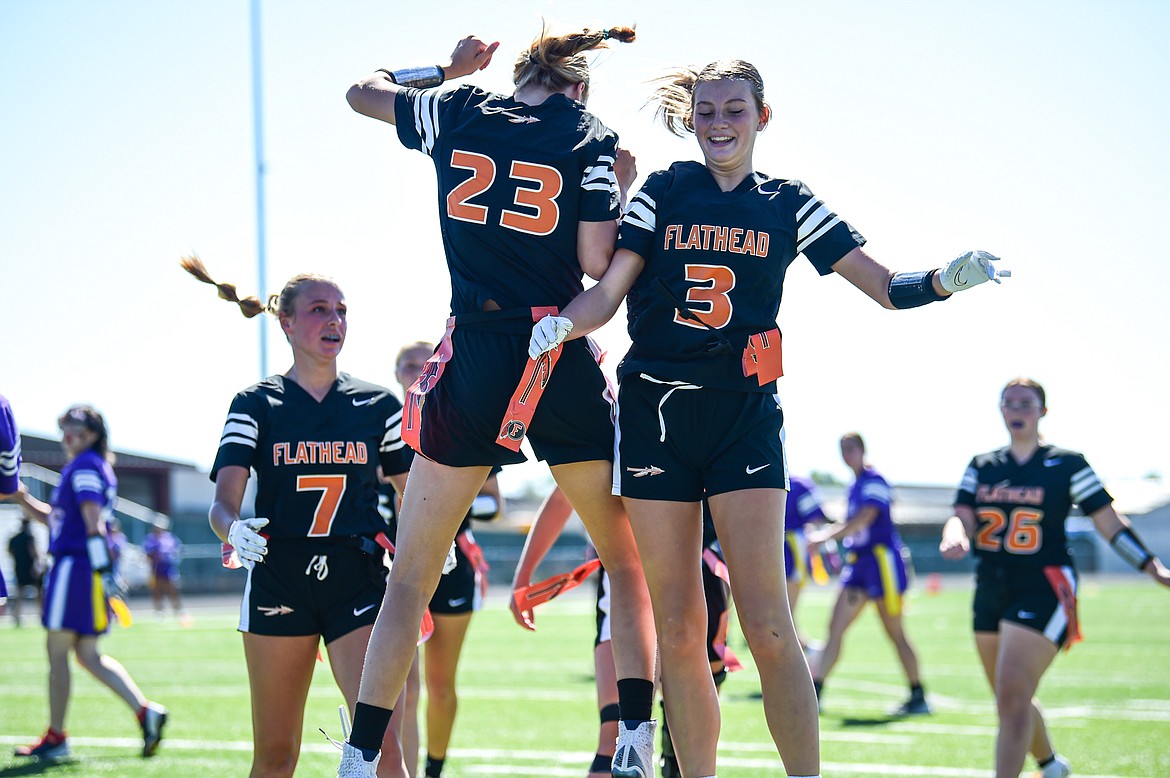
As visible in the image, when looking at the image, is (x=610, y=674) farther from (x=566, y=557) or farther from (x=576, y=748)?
(x=566, y=557)

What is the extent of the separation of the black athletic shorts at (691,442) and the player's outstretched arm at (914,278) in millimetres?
546

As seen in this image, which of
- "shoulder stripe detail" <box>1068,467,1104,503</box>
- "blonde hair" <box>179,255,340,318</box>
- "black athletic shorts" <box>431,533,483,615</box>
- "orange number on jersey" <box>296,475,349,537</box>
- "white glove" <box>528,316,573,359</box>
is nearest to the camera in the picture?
"white glove" <box>528,316,573,359</box>

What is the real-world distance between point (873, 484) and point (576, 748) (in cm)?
535

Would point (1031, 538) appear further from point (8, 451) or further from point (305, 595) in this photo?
point (8, 451)

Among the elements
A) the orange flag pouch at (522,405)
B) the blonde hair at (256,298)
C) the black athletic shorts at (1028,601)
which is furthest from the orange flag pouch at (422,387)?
the black athletic shorts at (1028,601)

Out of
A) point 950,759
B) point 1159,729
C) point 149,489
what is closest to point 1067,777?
point 950,759

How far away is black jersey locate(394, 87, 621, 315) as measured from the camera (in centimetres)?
404

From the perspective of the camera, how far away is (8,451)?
5492mm

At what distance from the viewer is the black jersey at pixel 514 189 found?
13.3ft

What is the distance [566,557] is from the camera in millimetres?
47812

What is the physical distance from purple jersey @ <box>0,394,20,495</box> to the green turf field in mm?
2512

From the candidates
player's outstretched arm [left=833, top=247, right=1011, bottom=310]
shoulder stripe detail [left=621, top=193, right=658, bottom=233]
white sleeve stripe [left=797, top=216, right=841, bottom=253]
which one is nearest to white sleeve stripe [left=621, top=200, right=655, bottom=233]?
shoulder stripe detail [left=621, top=193, right=658, bottom=233]

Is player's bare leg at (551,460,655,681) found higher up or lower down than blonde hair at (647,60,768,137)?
lower down

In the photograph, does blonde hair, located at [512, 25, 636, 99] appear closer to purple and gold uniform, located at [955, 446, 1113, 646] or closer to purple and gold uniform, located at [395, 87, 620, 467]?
purple and gold uniform, located at [395, 87, 620, 467]
